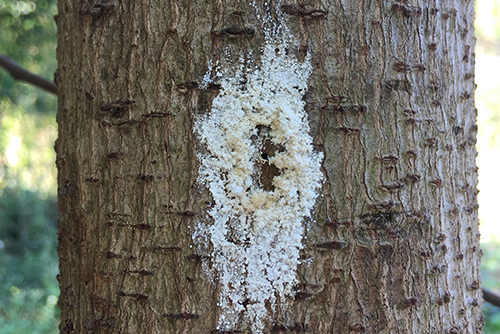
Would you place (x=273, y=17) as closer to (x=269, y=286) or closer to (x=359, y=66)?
(x=359, y=66)

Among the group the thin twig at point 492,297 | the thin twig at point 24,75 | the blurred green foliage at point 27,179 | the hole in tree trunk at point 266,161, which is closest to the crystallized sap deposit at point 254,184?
the hole in tree trunk at point 266,161

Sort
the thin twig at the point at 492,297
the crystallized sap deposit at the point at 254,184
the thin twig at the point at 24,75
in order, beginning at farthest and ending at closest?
1. the thin twig at the point at 24,75
2. the thin twig at the point at 492,297
3. the crystallized sap deposit at the point at 254,184

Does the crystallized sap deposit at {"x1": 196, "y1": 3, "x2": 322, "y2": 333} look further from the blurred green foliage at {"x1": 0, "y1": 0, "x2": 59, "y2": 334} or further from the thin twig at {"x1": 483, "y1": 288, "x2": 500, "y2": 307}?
the blurred green foliage at {"x1": 0, "y1": 0, "x2": 59, "y2": 334}

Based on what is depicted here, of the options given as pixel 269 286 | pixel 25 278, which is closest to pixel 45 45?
pixel 25 278

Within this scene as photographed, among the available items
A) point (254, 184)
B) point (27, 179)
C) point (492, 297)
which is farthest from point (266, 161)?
point (27, 179)

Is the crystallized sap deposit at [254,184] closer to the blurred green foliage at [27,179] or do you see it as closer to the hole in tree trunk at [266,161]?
the hole in tree trunk at [266,161]

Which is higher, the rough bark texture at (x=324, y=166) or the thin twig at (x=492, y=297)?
the rough bark texture at (x=324, y=166)

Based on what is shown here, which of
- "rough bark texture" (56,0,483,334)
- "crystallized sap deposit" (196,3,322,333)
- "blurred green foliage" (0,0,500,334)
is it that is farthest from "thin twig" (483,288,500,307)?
"blurred green foliage" (0,0,500,334)
